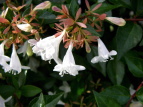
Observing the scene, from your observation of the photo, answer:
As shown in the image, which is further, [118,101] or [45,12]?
[118,101]

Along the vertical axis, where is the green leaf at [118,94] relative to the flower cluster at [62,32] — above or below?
below

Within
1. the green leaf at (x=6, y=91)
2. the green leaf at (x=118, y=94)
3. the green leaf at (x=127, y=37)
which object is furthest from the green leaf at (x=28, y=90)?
the green leaf at (x=127, y=37)

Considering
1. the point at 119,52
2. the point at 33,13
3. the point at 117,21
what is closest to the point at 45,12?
the point at 33,13

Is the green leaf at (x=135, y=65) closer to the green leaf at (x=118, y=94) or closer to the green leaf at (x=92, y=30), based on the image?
the green leaf at (x=118, y=94)

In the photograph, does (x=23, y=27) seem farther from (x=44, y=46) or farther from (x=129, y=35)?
(x=129, y=35)

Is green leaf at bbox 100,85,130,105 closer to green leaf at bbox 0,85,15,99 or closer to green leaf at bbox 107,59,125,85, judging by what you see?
green leaf at bbox 107,59,125,85

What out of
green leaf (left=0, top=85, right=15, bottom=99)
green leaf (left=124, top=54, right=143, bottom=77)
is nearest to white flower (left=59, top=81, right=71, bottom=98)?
green leaf (left=0, top=85, right=15, bottom=99)
